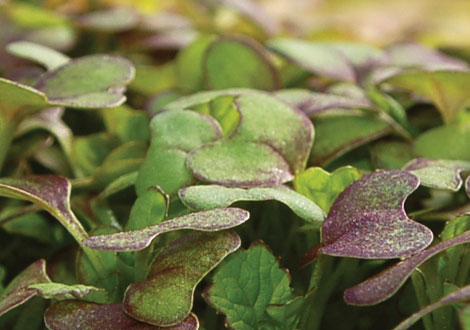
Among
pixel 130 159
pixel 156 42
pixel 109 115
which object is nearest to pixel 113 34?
pixel 156 42

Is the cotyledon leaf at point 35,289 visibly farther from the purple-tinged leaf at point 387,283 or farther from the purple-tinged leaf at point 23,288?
the purple-tinged leaf at point 387,283

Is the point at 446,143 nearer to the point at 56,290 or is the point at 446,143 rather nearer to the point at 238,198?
the point at 238,198

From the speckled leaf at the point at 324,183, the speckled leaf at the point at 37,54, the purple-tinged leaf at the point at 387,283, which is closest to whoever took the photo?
the purple-tinged leaf at the point at 387,283

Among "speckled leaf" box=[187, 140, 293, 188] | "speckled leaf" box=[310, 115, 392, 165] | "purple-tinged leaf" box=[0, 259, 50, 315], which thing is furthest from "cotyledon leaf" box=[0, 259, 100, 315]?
"speckled leaf" box=[310, 115, 392, 165]

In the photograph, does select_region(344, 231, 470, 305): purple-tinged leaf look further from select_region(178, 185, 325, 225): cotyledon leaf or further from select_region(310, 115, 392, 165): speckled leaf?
select_region(310, 115, 392, 165): speckled leaf

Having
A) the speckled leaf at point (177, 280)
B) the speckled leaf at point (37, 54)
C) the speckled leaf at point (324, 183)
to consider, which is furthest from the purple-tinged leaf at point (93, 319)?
the speckled leaf at point (37, 54)
